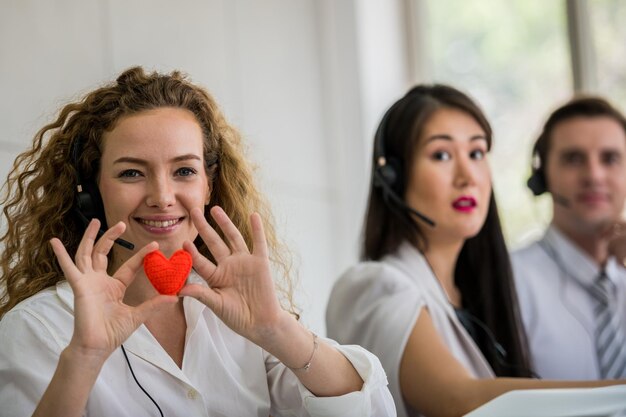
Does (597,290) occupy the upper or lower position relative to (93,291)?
lower

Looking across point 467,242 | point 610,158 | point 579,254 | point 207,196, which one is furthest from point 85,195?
point 610,158

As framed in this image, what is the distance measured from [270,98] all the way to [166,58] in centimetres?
66

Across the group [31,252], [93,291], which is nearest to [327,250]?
[31,252]

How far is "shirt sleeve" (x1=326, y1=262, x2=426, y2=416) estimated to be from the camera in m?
2.16

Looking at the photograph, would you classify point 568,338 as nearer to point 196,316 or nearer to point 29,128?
point 196,316

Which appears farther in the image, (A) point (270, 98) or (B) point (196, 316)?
(A) point (270, 98)

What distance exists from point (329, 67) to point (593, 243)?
1.26 metres

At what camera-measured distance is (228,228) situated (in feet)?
4.86

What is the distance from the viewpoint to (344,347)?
163 centimetres

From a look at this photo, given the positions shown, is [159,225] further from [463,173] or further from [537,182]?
[537,182]

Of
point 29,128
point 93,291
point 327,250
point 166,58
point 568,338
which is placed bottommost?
point 568,338

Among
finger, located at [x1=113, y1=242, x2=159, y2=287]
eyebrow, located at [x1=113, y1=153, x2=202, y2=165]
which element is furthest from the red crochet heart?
eyebrow, located at [x1=113, y1=153, x2=202, y2=165]

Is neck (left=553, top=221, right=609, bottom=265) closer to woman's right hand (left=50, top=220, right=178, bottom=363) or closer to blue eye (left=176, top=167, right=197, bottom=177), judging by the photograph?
blue eye (left=176, top=167, right=197, bottom=177)

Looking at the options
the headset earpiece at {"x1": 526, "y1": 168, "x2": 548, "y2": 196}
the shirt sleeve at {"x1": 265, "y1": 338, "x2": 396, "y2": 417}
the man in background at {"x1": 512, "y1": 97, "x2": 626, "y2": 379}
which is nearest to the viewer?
the shirt sleeve at {"x1": 265, "y1": 338, "x2": 396, "y2": 417}
